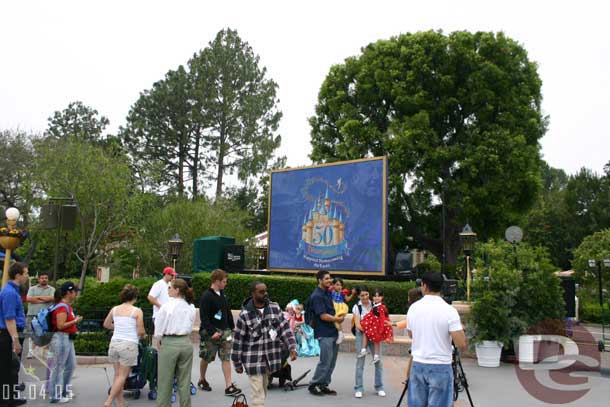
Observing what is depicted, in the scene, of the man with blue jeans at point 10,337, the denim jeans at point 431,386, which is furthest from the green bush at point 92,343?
the denim jeans at point 431,386

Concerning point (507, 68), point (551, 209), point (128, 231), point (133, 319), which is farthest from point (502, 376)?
point (551, 209)

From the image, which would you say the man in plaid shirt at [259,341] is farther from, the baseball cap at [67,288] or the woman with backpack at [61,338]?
the baseball cap at [67,288]

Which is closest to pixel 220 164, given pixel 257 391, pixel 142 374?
pixel 142 374

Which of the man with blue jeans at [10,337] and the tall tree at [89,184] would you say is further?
the tall tree at [89,184]

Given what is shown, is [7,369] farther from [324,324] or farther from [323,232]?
[323,232]

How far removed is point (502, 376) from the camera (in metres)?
10.7

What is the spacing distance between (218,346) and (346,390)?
7.40 feet

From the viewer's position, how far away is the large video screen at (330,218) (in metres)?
19.1

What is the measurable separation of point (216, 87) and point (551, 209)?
33303 millimetres

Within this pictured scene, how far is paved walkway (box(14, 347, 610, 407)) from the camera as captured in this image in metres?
8.12

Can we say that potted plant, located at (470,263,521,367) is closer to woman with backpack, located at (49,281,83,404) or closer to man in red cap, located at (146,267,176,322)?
man in red cap, located at (146,267,176,322)

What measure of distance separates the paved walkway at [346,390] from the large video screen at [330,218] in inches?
306

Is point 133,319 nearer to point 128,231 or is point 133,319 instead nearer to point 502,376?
point 502,376

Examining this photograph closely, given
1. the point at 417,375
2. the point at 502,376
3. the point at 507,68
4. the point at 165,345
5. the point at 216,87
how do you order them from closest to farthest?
the point at 417,375, the point at 165,345, the point at 502,376, the point at 507,68, the point at 216,87
